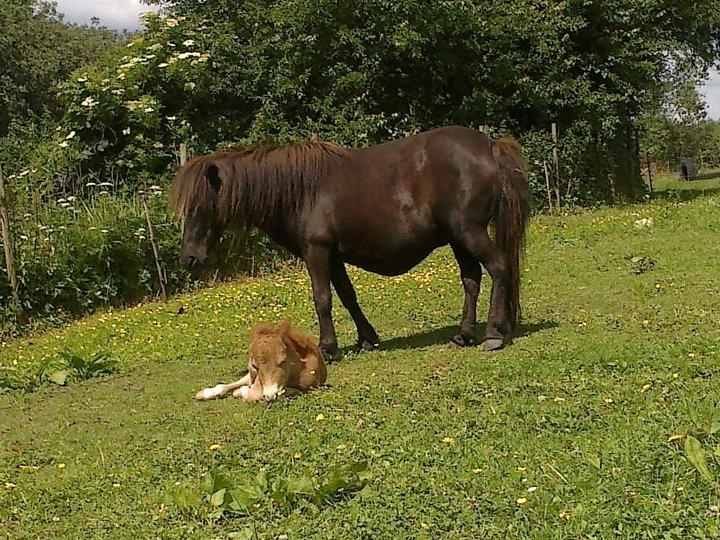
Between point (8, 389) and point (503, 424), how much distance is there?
5.63 metres

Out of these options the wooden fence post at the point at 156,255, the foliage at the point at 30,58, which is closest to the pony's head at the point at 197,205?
the wooden fence post at the point at 156,255

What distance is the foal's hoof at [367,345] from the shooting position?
8.45 m

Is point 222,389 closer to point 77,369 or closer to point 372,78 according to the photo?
point 77,369

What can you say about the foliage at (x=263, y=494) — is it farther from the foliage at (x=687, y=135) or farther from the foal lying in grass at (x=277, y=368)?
the foliage at (x=687, y=135)

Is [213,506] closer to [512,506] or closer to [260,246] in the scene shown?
[512,506]

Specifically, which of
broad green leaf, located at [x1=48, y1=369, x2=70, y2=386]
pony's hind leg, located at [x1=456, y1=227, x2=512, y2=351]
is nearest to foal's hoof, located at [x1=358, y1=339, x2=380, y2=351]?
pony's hind leg, located at [x1=456, y1=227, x2=512, y2=351]

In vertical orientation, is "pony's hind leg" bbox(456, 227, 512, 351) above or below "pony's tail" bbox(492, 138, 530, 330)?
below

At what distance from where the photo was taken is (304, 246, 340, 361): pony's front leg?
25.8ft

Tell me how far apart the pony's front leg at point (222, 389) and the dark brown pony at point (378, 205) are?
1359 millimetres

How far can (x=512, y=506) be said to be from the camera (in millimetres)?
3840

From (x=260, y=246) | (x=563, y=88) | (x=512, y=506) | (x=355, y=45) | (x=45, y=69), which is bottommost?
(x=512, y=506)

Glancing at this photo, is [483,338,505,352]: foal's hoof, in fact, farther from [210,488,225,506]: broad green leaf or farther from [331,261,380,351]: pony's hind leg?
[210,488,225,506]: broad green leaf

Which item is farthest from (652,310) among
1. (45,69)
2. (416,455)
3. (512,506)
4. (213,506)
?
(45,69)

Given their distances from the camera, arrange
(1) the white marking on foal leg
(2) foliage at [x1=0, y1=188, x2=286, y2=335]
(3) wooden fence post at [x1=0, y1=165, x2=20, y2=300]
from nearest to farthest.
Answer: (1) the white marking on foal leg, (3) wooden fence post at [x1=0, y1=165, x2=20, y2=300], (2) foliage at [x1=0, y1=188, x2=286, y2=335]
